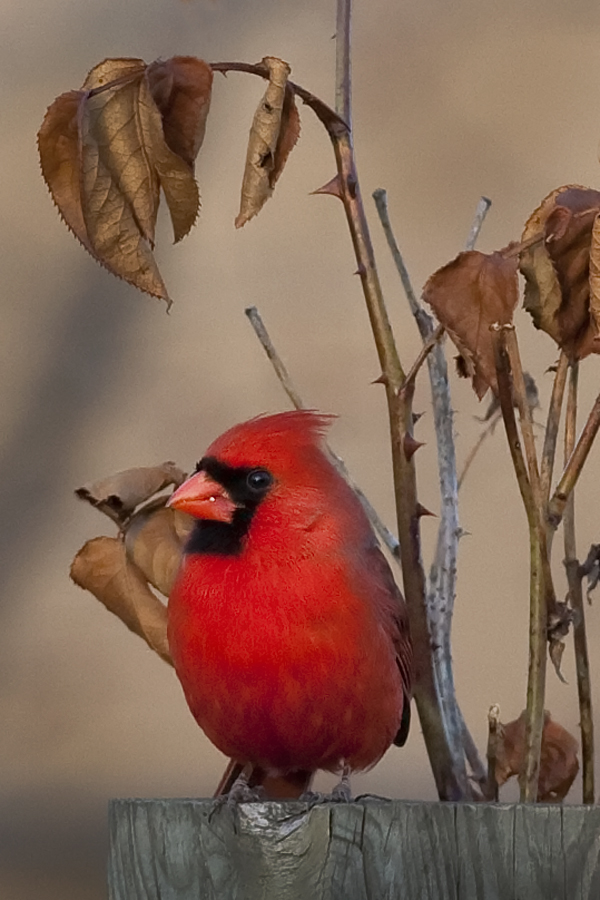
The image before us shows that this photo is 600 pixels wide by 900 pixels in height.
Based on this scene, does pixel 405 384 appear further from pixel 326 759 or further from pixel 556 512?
pixel 326 759

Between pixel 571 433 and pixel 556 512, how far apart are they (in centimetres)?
8

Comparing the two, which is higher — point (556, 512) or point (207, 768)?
point (556, 512)

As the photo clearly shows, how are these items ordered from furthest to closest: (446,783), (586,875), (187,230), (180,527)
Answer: (180,527) < (446,783) < (187,230) < (586,875)

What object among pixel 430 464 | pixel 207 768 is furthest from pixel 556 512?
pixel 207 768

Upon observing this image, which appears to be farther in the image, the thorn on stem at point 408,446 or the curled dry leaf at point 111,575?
the curled dry leaf at point 111,575

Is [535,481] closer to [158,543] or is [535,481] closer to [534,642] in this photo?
[534,642]

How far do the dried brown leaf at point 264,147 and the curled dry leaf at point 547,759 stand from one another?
0.56m

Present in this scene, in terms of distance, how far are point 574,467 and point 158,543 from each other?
441 millimetres

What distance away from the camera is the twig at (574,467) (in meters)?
1.27

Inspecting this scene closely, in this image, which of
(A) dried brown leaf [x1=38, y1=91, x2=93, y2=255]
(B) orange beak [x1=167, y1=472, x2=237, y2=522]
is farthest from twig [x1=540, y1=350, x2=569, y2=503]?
(A) dried brown leaf [x1=38, y1=91, x2=93, y2=255]

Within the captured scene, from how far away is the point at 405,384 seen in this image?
1357 mm

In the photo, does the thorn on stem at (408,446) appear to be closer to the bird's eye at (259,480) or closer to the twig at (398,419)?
the twig at (398,419)

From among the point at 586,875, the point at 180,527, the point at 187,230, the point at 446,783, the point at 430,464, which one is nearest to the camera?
the point at 586,875

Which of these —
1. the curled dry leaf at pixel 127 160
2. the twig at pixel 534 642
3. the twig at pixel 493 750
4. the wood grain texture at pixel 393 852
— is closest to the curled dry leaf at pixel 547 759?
the twig at pixel 493 750
